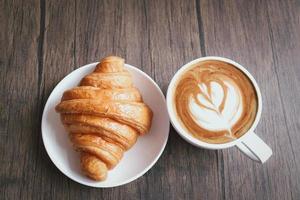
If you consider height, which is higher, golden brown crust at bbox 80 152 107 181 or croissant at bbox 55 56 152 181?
croissant at bbox 55 56 152 181

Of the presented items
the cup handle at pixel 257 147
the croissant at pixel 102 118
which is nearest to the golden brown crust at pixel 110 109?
the croissant at pixel 102 118

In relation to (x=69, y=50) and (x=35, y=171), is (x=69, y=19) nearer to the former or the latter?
(x=69, y=50)

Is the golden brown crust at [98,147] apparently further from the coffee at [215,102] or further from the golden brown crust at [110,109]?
the coffee at [215,102]

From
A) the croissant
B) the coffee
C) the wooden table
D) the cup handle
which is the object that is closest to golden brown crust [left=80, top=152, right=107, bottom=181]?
the croissant

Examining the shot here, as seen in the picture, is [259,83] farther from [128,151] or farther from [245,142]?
[128,151]

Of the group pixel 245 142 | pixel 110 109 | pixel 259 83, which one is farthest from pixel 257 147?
pixel 110 109

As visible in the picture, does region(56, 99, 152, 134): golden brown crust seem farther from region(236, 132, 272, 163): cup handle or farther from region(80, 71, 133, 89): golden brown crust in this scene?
region(236, 132, 272, 163): cup handle

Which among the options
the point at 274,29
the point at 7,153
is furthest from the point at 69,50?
the point at 274,29
